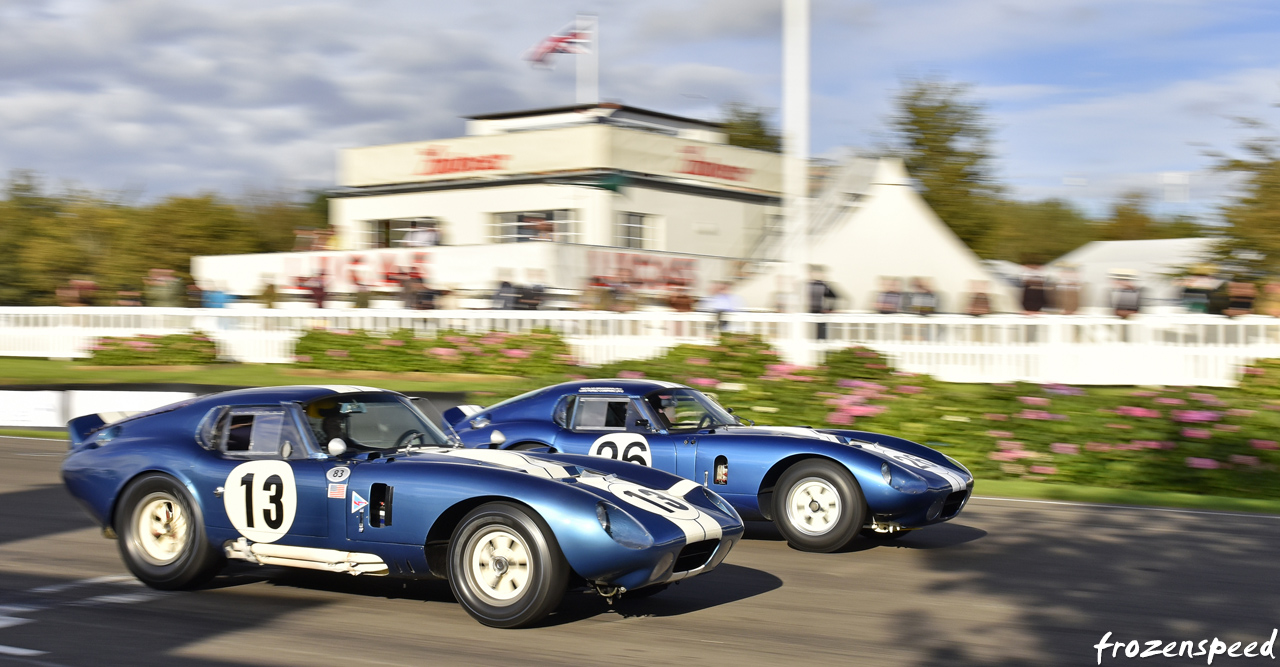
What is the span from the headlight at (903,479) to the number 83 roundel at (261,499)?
13.0ft

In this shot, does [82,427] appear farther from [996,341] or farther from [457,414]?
[996,341]

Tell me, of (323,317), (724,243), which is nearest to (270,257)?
(323,317)

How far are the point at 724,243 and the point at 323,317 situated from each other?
45.9ft

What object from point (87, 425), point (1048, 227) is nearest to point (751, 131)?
point (1048, 227)

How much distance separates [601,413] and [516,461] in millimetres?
2695

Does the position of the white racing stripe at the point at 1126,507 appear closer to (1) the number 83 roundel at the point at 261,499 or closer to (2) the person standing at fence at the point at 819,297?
(2) the person standing at fence at the point at 819,297

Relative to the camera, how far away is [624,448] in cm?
848

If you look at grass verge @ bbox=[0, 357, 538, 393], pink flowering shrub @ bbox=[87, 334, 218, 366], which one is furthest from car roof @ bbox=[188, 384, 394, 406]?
pink flowering shrub @ bbox=[87, 334, 218, 366]

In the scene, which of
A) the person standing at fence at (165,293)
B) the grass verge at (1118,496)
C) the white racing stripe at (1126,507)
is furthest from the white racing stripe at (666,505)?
the person standing at fence at (165,293)

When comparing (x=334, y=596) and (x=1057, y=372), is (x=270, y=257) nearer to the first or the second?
(x=1057, y=372)

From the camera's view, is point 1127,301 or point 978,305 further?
point 978,305

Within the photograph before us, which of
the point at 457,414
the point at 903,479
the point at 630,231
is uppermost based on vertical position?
the point at 630,231

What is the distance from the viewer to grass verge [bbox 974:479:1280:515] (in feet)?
34.5

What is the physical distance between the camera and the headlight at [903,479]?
25.3ft
